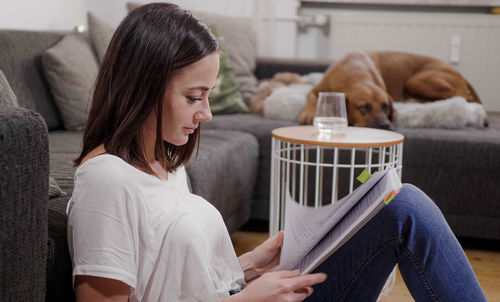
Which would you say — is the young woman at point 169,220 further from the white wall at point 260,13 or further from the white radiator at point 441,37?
Result: the white radiator at point 441,37

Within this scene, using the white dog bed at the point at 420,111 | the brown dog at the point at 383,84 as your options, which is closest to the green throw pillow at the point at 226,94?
the white dog bed at the point at 420,111

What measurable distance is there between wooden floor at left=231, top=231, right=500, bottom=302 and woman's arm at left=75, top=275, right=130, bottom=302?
115 centimetres

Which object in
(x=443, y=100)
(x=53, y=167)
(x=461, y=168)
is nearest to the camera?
(x=53, y=167)

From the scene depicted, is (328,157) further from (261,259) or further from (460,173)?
(261,259)

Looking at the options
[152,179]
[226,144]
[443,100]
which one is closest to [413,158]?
[443,100]

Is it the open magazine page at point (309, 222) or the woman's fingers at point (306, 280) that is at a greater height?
the open magazine page at point (309, 222)

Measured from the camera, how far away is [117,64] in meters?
0.84

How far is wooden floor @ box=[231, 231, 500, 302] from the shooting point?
69.8 inches

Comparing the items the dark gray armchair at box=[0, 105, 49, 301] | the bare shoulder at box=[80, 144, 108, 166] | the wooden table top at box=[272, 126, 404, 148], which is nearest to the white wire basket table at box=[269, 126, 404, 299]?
the wooden table top at box=[272, 126, 404, 148]

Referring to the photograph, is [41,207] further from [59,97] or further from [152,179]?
[59,97]

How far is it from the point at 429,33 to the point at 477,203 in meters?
1.41

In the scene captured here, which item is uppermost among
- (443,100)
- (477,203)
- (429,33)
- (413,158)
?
(429,33)

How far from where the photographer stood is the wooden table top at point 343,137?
1635 millimetres

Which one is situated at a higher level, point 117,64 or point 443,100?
point 117,64
